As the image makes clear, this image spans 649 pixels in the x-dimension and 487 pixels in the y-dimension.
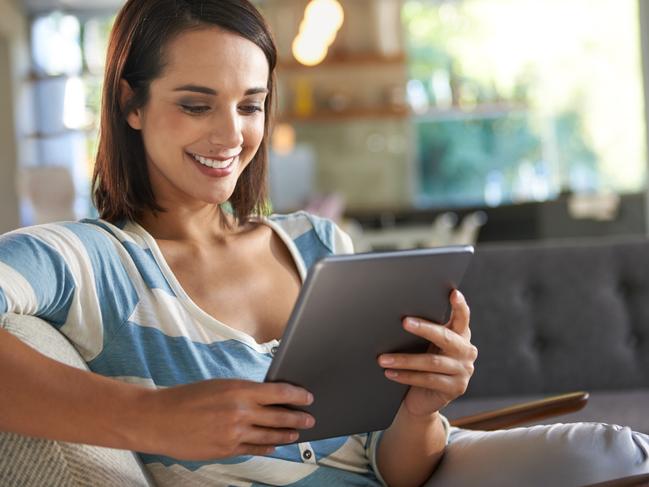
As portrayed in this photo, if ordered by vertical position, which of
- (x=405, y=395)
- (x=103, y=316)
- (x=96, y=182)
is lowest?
(x=405, y=395)

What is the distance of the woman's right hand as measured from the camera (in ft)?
3.14

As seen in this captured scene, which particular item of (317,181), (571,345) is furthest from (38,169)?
(571,345)

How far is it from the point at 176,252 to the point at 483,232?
23.8 feet

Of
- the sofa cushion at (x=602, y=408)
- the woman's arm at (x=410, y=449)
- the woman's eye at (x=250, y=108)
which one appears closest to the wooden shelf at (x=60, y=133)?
the sofa cushion at (x=602, y=408)

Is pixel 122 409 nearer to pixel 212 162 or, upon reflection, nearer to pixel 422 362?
pixel 422 362

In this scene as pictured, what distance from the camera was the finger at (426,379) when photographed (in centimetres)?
115

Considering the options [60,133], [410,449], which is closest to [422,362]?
[410,449]

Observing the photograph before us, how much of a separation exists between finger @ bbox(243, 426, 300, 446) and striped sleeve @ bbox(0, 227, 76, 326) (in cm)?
28

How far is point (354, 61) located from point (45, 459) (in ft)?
30.3

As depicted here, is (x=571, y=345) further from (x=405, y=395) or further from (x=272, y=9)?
(x=272, y=9)

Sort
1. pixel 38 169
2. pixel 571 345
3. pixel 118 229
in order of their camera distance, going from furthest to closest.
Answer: pixel 38 169
pixel 571 345
pixel 118 229

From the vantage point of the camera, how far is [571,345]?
9.00ft

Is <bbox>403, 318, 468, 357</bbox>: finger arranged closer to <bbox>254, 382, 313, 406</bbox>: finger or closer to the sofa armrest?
<bbox>254, 382, 313, 406</bbox>: finger

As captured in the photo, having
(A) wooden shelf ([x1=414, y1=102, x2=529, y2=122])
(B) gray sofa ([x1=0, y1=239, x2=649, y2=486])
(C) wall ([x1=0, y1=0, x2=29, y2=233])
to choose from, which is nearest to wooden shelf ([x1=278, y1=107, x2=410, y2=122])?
(A) wooden shelf ([x1=414, y1=102, x2=529, y2=122])
